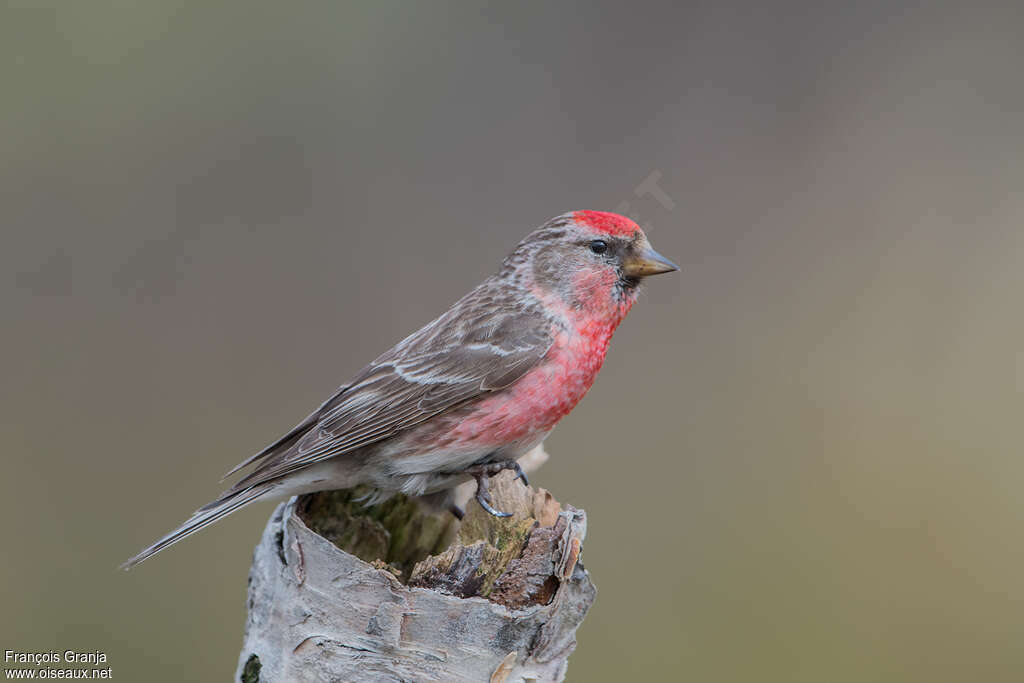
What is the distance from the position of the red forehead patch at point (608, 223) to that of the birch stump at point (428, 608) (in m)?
1.39

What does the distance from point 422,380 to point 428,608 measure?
4.14ft

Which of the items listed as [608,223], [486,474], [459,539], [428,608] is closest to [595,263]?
[608,223]

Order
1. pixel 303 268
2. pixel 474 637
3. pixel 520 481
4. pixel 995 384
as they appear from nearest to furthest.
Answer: pixel 474 637 < pixel 520 481 < pixel 995 384 < pixel 303 268

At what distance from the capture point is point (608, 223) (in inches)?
192

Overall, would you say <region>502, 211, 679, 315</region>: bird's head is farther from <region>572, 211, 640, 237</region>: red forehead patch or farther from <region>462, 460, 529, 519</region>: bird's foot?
<region>462, 460, 529, 519</region>: bird's foot

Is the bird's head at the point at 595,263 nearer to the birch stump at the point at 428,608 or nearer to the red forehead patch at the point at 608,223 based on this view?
the red forehead patch at the point at 608,223

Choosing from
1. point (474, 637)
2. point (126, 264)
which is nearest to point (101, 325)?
point (126, 264)

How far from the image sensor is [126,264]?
299 inches

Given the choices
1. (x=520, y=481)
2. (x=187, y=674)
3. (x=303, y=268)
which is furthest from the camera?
(x=303, y=268)

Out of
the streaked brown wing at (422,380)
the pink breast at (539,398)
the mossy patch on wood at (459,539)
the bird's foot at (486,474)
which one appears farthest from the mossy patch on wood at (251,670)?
the pink breast at (539,398)

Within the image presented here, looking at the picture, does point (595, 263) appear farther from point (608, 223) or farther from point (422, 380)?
point (422, 380)

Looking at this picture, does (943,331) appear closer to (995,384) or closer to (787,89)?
(995,384)

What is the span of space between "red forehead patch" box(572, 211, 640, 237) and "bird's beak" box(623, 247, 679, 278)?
104mm

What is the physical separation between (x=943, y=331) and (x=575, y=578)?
4624 mm
